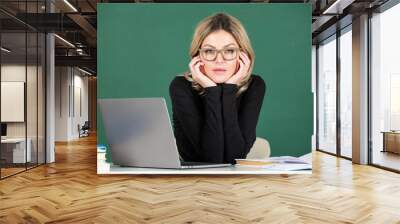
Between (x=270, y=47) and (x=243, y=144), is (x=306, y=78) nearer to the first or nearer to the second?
(x=270, y=47)

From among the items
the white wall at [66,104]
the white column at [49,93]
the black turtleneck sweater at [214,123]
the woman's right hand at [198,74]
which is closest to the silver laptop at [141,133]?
the black turtleneck sweater at [214,123]

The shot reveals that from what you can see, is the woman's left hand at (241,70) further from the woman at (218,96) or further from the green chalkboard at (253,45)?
the green chalkboard at (253,45)

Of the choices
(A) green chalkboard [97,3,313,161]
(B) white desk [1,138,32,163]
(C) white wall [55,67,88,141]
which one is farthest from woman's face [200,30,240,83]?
(C) white wall [55,67,88,141]

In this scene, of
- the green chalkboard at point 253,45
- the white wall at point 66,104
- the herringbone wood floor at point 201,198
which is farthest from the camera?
the white wall at point 66,104

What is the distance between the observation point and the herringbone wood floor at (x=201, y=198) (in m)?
3.98

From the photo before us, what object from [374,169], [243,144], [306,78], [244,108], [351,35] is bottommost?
[374,169]

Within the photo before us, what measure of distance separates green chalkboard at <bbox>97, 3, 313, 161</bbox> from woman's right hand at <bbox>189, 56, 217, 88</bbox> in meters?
0.36

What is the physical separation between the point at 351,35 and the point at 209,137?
4.79 m

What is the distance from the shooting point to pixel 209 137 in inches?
228

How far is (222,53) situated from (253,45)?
0.65 meters

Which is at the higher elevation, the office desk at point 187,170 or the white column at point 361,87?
the white column at point 361,87

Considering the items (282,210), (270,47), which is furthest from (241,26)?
(282,210)

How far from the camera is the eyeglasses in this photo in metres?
6.21

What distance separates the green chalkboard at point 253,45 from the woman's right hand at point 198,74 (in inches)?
14.1
